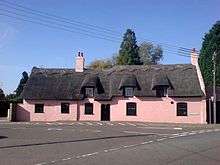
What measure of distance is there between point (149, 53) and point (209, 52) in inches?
1194

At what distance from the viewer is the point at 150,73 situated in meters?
58.0

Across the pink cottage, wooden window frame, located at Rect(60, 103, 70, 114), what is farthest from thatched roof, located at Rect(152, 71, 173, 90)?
wooden window frame, located at Rect(60, 103, 70, 114)

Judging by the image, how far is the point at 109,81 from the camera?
192ft

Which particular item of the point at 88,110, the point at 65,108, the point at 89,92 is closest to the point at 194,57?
the point at 89,92

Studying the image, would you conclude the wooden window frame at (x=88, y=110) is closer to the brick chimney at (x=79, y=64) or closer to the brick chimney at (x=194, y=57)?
the brick chimney at (x=79, y=64)

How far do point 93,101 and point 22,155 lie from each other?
38885 millimetres

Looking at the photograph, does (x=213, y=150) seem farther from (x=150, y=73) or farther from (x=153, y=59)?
(x=153, y=59)

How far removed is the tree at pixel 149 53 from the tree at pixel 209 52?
88.6 feet

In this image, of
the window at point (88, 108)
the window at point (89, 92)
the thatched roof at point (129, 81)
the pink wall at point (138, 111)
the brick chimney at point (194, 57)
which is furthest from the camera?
the brick chimney at point (194, 57)

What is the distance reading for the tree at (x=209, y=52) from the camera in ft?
239

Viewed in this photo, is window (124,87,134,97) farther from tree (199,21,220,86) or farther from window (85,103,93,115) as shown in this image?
tree (199,21,220,86)

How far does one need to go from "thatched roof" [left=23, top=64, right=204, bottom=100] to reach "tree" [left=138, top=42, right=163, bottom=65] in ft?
142

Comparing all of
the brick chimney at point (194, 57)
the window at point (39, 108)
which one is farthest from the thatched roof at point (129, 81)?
the window at point (39, 108)

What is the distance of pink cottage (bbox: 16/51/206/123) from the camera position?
53.8 metres
